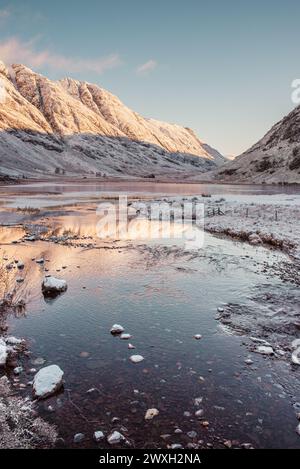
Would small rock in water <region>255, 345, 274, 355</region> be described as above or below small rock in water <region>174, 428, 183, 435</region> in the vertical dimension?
above

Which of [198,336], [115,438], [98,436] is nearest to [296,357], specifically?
[198,336]

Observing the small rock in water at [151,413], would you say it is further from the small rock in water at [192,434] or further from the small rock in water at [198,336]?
the small rock in water at [198,336]

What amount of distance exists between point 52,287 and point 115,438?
7642 millimetres

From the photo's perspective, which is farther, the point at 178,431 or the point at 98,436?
the point at 178,431

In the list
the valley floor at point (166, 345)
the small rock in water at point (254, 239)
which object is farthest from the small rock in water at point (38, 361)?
the small rock in water at point (254, 239)

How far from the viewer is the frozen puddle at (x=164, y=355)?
6.68 meters

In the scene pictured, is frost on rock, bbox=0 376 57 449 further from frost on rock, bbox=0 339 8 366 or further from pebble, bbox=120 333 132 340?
pebble, bbox=120 333 132 340

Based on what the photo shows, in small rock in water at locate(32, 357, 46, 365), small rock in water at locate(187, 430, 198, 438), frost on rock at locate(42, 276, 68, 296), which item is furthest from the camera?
frost on rock at locate(42, 276, 68, 296)

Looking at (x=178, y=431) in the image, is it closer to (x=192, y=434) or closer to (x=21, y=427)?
(x=192, y=434)

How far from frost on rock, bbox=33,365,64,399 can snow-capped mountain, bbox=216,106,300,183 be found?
338ft

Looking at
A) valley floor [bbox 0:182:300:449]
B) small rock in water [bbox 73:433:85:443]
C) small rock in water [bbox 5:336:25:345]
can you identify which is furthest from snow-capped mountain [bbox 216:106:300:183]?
small rock in water [bbox 73:433:85:443]

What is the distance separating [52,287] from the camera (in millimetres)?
13195

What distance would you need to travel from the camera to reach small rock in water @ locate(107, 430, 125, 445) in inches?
245
